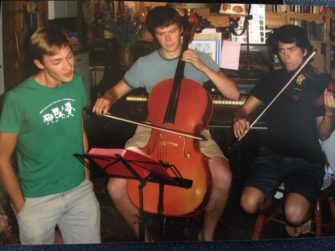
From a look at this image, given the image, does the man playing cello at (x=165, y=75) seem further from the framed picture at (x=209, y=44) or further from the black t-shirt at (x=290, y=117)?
the black t-shirt at (x=290, y=117)

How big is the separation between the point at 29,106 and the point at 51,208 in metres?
0.37

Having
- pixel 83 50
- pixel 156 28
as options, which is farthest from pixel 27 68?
pixel 156 28

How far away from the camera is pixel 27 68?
142cm

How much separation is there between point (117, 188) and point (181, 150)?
268 mm

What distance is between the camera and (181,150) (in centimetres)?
146

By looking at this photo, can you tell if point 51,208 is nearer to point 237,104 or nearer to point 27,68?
point 27,68

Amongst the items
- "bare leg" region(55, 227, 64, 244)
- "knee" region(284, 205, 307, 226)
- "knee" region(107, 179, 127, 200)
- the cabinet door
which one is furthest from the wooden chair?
the cabinet door

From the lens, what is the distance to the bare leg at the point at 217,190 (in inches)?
59.4

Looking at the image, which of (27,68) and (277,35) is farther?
(277,35)

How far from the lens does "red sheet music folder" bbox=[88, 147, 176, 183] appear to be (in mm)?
1416

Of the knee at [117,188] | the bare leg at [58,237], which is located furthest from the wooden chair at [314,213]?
the bare leg at [58,237]

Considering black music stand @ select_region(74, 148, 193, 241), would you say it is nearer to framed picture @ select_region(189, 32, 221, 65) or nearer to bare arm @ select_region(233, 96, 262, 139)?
bare arm @ select_region(233, 96, 262, 139)

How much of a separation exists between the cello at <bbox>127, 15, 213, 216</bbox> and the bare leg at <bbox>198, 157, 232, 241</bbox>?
0.03 metres

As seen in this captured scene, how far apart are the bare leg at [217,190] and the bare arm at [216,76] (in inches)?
9.6
